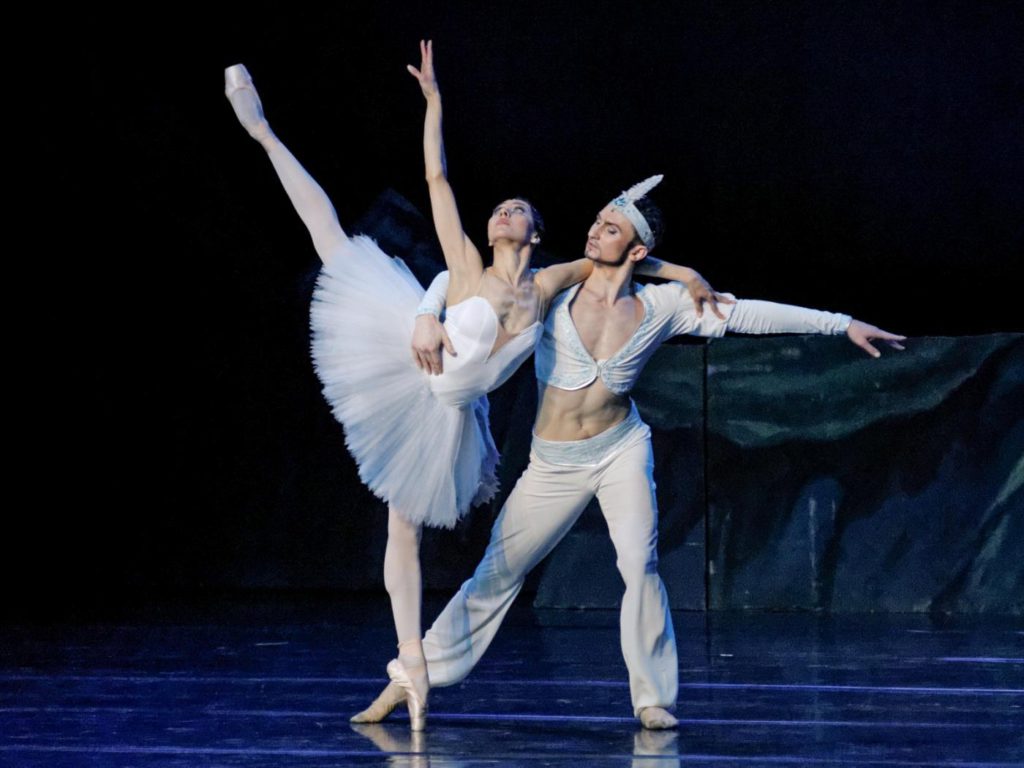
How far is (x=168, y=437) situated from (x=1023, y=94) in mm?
3989

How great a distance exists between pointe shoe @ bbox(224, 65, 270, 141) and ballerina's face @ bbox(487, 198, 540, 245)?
25.7 inches

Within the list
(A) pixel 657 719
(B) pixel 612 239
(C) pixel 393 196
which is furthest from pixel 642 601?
(C) pixel 393 196

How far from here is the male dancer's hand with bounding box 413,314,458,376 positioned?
310 centimetres

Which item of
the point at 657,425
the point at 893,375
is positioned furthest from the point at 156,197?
the point at 893,375

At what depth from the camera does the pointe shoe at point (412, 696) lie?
3.11 meters

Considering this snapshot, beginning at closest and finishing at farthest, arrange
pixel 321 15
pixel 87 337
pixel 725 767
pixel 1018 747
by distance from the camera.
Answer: pixel 725 767 → pixel 1018 747 → pixel 321 15 → pixel 87 337

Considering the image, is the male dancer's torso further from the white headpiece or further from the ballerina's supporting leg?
the ballerina's supporting leg

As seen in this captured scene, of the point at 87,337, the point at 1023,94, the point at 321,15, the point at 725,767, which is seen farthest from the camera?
the point at 87,337

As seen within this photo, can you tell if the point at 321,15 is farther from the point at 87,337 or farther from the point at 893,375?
the point at 893,375

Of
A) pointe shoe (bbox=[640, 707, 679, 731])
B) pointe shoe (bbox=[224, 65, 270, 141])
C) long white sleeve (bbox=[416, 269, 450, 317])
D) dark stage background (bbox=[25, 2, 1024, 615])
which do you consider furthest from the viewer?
dark stage background (bbox=[25, 2, 1024, 615])

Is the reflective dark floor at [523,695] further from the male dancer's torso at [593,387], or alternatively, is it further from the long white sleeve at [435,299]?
the long white sleeve at [435,299]

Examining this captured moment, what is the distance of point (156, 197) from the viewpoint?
21.5 feet

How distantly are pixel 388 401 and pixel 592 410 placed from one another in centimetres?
47

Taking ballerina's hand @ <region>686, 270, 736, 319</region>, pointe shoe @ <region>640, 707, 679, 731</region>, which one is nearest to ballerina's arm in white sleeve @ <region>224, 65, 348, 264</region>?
ballerina's hand @ <region>686, 270, 736, 319</region>
